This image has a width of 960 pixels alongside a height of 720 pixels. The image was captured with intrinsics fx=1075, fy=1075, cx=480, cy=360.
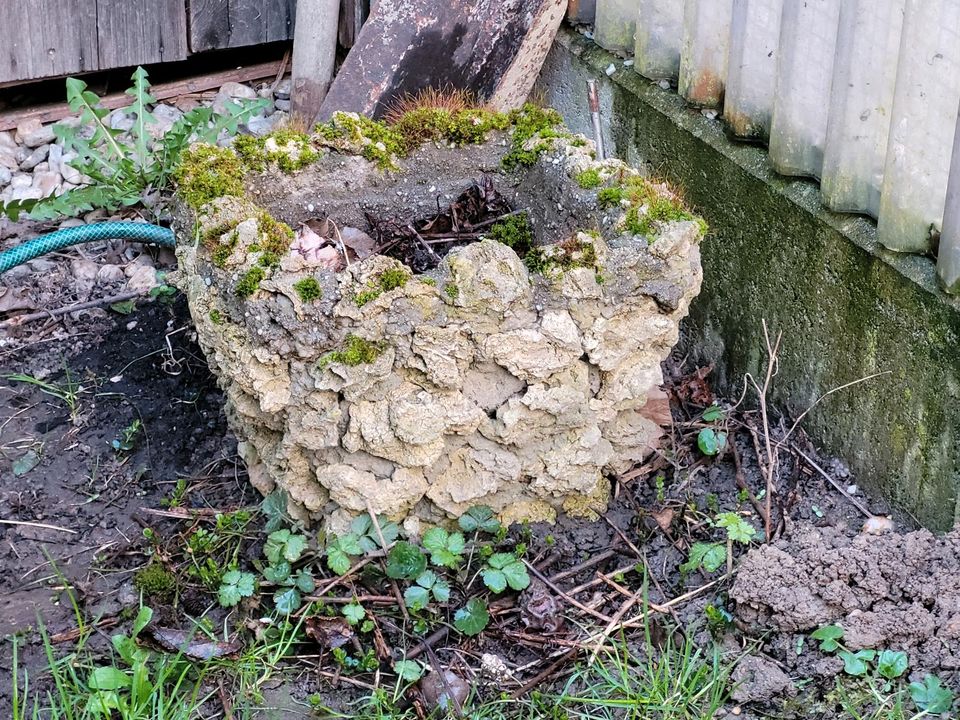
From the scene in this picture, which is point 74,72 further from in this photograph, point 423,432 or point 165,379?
point 423,432

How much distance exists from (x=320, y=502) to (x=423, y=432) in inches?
14.1

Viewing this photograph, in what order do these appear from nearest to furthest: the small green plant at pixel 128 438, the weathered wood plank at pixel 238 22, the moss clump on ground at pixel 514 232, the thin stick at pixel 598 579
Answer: the thin stick at pixel 598 579 → the moss clump on ground at pixel 514 232 → the small green plant at pixel 128 438 → the weathered wood plank at pixel 238 22

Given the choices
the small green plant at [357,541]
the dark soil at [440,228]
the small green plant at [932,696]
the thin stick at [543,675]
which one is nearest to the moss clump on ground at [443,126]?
the dark soil at [440,228]

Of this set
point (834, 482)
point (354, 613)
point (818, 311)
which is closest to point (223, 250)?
point (354, 613)

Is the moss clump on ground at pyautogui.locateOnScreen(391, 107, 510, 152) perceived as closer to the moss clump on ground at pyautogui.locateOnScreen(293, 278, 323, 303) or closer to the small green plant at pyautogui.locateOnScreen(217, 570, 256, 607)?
the moss clump on ground at pyautogui.locateOnScreen(293, 278, 323, 303)

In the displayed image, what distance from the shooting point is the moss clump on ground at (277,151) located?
9.27 ft

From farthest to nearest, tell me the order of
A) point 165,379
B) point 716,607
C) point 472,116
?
point 165,379 < point 472,116 < point 716,607

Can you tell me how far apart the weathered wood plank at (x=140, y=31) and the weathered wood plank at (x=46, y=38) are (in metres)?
0.05

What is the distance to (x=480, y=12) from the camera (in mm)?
3736

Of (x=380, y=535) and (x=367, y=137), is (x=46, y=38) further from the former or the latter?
(x=380, y=535)

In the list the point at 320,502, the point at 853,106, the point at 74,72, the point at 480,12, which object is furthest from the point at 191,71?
the point at 853,106

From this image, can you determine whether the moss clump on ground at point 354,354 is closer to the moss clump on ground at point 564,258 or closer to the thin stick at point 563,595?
the moss clump on ground at point 564,258

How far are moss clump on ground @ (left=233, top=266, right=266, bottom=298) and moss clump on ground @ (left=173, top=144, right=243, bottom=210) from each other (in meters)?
0.29

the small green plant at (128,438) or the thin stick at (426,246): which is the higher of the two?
the thin stick at (426,246)
